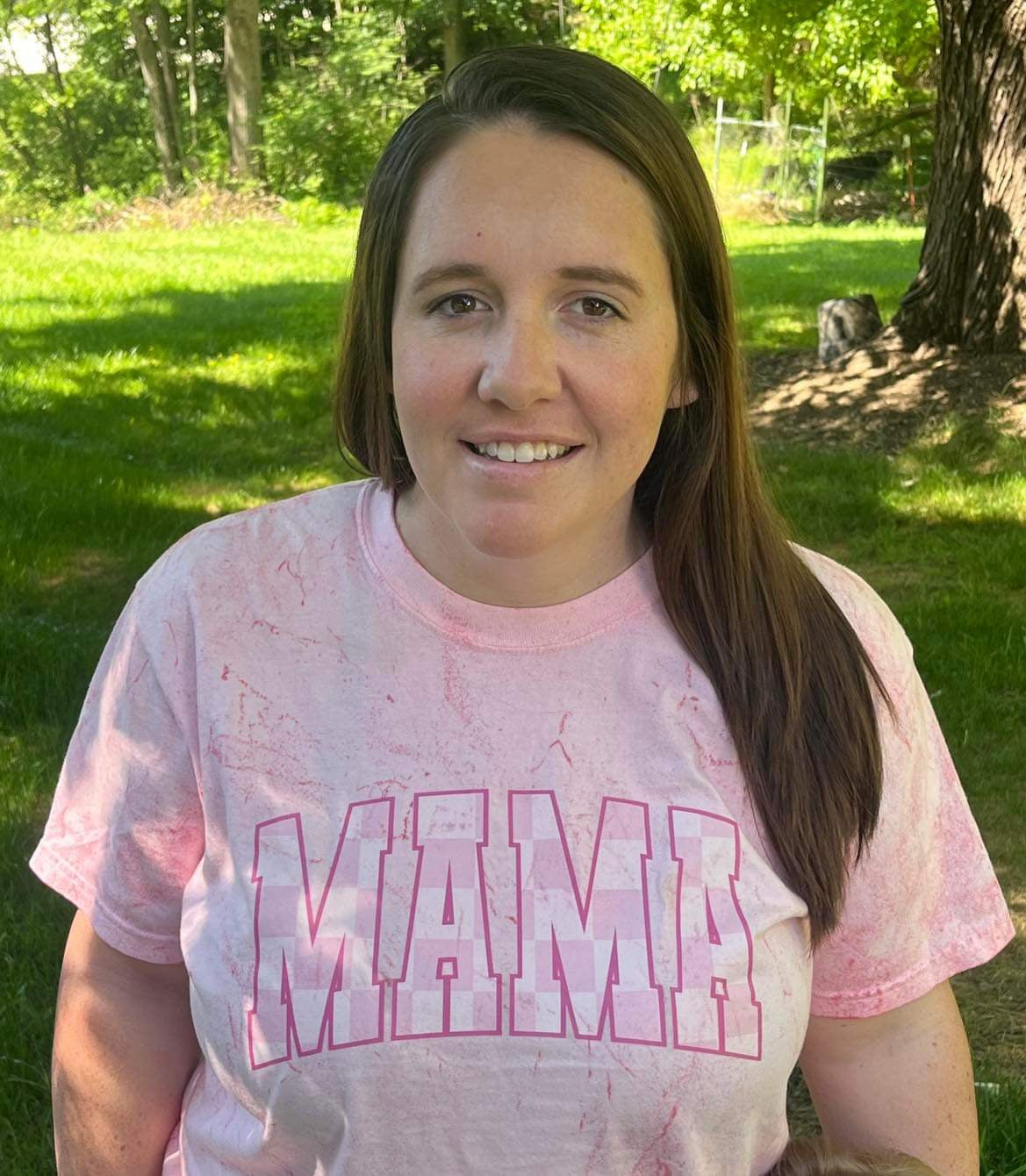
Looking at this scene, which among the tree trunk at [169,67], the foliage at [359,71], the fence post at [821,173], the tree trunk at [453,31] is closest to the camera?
the foliage at [359,71]

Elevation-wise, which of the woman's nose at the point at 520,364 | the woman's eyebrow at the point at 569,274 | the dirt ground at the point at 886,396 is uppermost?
the woman's eyebrow at the point at 569,274

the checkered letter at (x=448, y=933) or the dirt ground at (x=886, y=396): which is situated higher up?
the checkered letter at (x=448, y=933)

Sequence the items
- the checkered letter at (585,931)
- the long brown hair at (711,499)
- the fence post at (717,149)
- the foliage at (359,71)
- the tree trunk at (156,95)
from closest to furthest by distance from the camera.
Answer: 1. the checkered letter at (585,931)
2. the long brown hair at (711,499)
3. the foliage at (359,71)
4. the fence post at (717,149)
5. the tree trunk at (156,95)

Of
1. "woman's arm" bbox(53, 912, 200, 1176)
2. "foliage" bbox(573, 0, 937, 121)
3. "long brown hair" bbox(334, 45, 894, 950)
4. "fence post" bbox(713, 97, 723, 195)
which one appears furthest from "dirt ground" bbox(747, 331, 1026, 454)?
"fence post" bbox(713, 97, 723, 195)

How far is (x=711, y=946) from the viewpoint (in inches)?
62.2

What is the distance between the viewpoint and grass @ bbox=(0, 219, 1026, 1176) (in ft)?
10.5

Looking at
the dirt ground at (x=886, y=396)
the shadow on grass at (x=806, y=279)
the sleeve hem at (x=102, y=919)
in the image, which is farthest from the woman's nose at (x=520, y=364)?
the dirt ground at (x=886, y=396)

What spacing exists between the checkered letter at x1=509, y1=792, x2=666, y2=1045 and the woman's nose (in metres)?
0.43

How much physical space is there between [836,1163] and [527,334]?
975 mm

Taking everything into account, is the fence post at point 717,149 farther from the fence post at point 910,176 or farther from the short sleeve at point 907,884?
the short sleeve at point 907,884

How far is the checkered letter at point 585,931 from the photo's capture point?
1.54 metres

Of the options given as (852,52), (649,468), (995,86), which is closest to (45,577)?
(649,468)

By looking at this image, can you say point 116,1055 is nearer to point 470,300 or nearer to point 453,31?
point 470,300

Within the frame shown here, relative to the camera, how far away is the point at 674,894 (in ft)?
5.22
